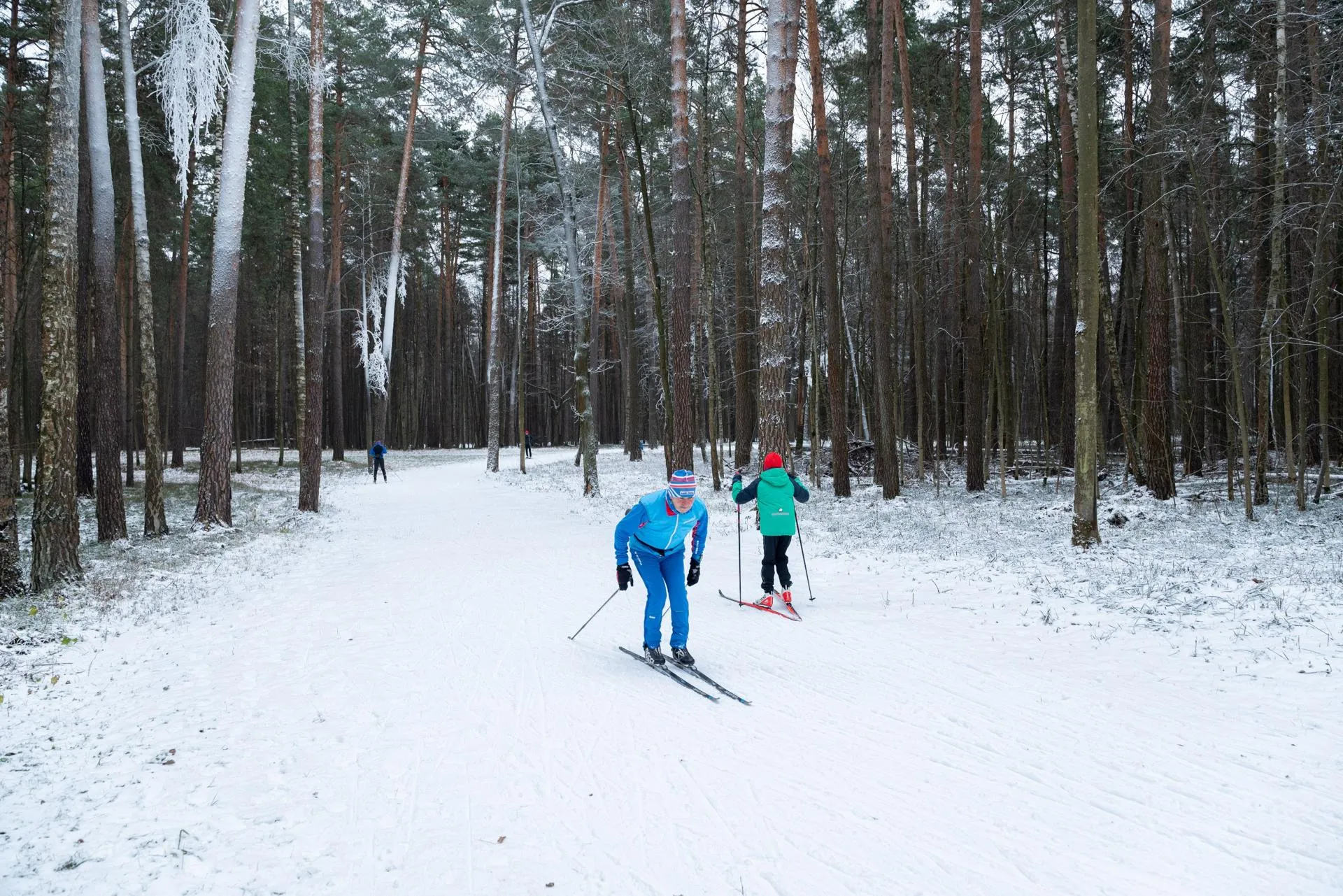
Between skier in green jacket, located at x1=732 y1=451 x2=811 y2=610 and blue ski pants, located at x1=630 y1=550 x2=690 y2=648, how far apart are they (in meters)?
2.16

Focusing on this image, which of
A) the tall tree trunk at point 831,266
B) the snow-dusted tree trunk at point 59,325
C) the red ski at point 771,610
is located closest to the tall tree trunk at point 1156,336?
the tall tree trunk at point 831,266

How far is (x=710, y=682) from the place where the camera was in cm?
544

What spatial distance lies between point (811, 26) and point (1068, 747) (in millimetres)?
15869

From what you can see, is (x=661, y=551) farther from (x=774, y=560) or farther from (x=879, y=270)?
(x=879, y=270)

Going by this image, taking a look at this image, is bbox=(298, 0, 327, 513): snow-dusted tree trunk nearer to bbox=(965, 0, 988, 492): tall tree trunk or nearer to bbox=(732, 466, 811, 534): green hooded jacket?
bbox=(732, 466, 811, 534): green hooded jacket

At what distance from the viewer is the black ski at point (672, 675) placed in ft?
17.2

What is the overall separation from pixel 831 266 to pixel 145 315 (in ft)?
44.6

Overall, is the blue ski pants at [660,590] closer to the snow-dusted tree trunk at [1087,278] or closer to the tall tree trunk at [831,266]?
the snow-dusted tree trunk at [1087,278]

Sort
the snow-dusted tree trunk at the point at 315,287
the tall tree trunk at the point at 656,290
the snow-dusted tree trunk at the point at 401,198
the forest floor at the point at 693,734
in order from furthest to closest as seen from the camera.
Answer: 1. the snow-dusted tree trunk at the point at 401,198
2. the tall tree trunk at the point at 656,290
3. the snow-dusted tree trunk at the point at 315,287
4. the forest floor at the point at 693,734

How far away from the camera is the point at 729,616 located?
25.5 ft

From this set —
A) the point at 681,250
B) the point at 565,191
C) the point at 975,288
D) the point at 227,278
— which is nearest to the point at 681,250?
the point at 681,250

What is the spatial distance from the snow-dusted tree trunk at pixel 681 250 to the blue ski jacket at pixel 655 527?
27.3ft

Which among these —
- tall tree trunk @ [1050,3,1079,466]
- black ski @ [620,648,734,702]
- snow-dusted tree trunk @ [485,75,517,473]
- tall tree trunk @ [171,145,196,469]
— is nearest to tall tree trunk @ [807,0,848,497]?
tall tree trunk @ [1050,3,1079,466]

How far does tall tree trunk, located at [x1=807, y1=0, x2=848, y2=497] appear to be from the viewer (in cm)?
1585
